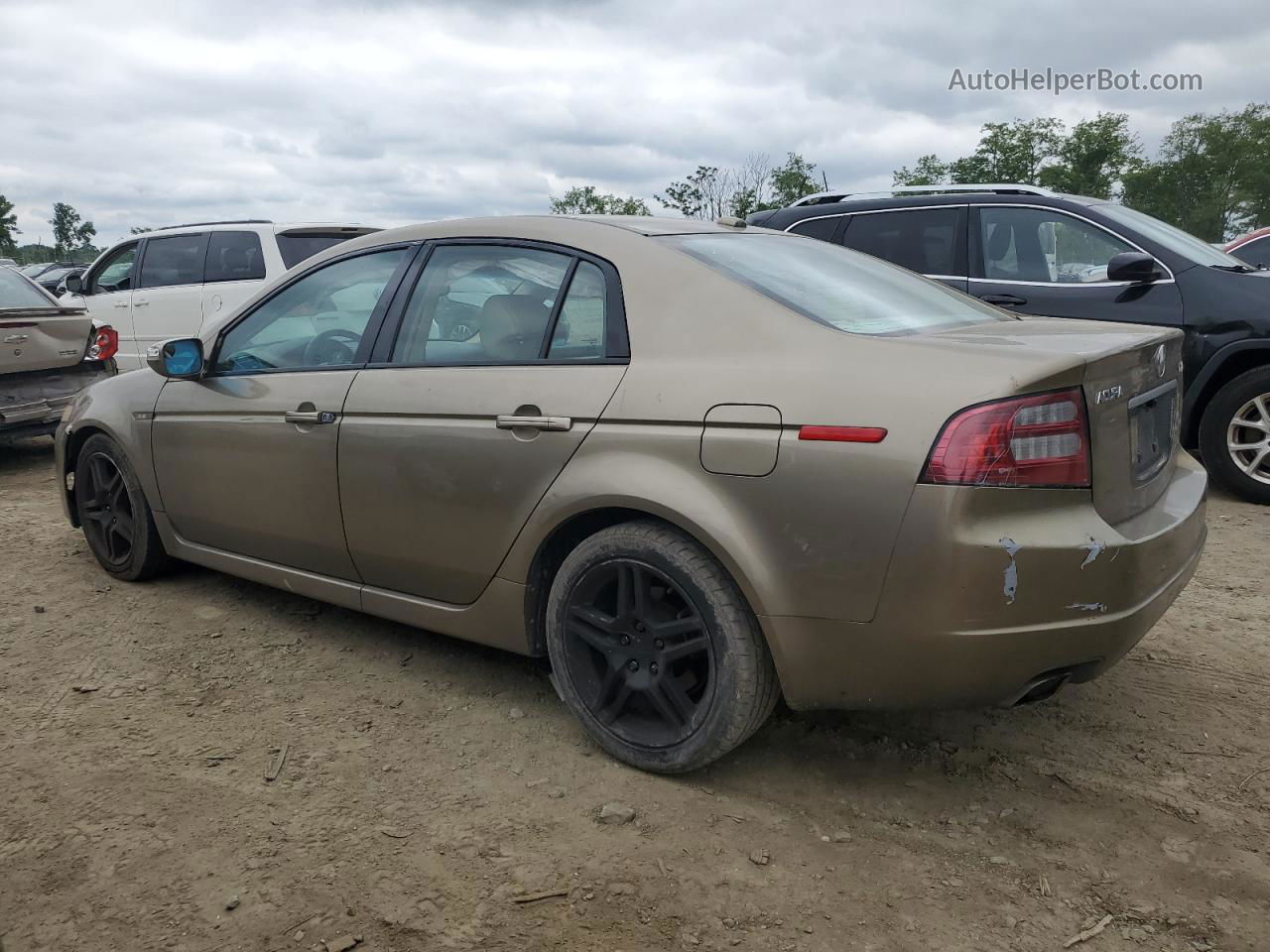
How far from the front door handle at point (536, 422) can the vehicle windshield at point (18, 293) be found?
20.5 ft

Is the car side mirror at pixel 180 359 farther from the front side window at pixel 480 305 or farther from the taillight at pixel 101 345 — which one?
the taillight at pixel 101 345

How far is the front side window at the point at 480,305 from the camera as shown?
3027mm

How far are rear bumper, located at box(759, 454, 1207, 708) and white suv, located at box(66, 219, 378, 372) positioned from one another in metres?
7.37

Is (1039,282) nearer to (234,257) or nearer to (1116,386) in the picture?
(1116,386)

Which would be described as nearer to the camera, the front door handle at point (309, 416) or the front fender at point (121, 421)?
the front door handle at point (309, 416)

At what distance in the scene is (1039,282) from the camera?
238 inches

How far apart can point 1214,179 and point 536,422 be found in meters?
57.9

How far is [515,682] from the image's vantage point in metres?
3.46

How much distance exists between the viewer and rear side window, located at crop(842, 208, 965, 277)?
638 cm

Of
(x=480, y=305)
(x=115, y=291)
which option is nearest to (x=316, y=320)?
(x=480, y=305)

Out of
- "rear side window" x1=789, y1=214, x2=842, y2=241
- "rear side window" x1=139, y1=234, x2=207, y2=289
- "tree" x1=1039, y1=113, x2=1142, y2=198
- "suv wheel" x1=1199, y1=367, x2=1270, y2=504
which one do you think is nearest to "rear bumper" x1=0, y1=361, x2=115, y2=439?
"rear side window" x1=139, y1=234, x2=207, y2=289

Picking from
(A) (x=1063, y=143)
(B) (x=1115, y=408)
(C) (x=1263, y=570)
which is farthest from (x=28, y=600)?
(A) (x=1063, y=143)

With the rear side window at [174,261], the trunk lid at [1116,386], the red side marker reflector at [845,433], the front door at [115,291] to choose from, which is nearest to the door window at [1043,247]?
the trunk lid at [1116,386]

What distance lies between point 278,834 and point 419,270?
1833 mm
